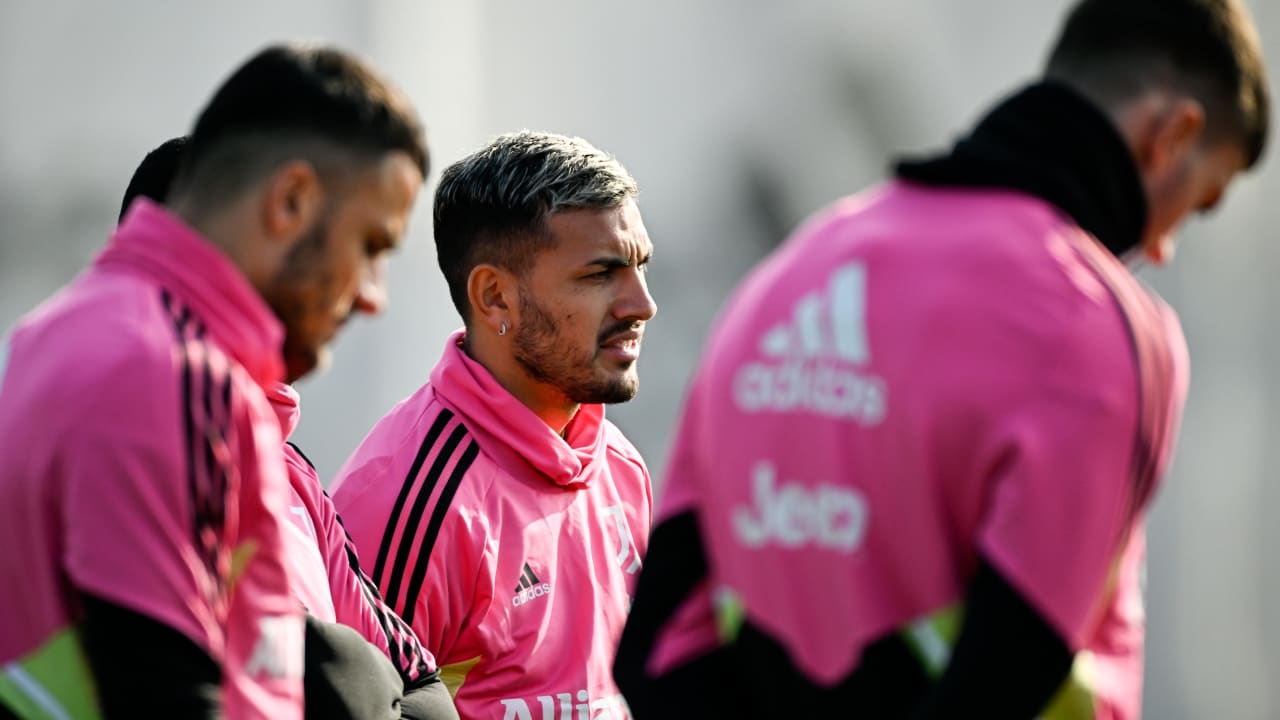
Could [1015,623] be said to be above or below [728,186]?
A: above

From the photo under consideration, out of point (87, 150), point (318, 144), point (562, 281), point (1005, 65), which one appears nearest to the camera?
point (318, 144)

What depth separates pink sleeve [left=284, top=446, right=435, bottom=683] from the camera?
312cm

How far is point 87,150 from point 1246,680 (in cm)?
454

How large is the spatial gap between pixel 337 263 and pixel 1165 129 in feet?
3.48

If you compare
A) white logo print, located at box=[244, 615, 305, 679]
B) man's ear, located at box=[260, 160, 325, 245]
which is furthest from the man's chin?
white logo print, located at box=[244, 615, 305, 679]

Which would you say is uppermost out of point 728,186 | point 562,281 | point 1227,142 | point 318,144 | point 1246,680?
point 318,144

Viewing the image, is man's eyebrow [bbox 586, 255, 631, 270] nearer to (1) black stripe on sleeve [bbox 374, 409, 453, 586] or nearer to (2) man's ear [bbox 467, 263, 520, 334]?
(2) man's ear [bbox 467, 263, 520, 334]

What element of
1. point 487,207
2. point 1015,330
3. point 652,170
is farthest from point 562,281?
point 652,170

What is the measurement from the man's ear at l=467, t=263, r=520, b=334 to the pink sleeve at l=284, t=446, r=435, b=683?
727 mm

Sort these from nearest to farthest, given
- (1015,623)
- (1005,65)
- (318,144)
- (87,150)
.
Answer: (1015,623), (318,144), (87,150), (1005,65)

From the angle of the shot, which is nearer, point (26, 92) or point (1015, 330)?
point (1015, 330)

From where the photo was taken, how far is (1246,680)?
6.48 metres

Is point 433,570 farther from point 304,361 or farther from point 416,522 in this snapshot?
point 304,361

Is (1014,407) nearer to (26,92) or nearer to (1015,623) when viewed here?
(1015,623)
